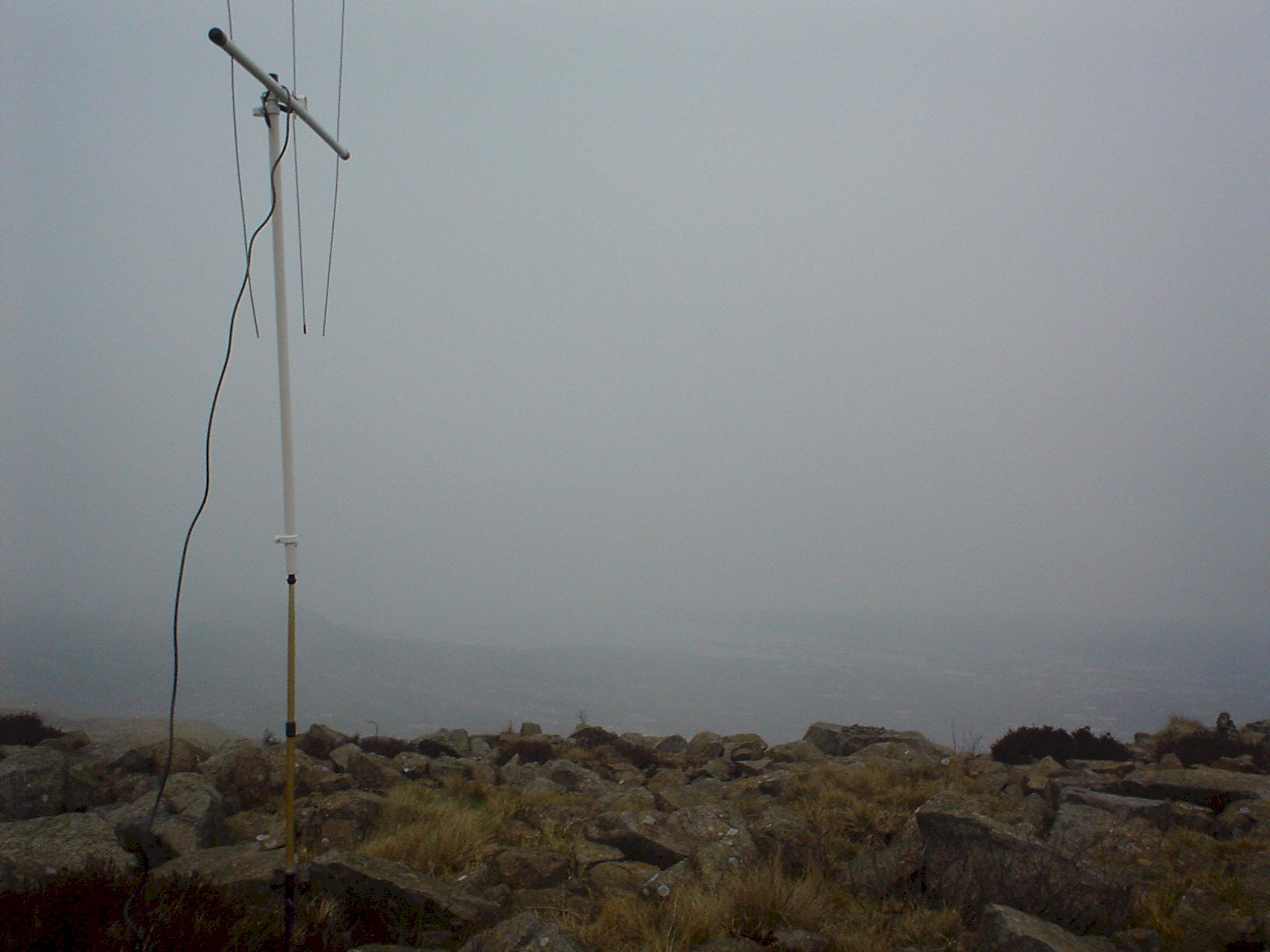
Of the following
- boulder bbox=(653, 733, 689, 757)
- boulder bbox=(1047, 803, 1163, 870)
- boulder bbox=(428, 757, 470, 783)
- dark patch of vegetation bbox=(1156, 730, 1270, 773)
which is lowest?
boulder bbox=(653, 733, 689, 757)

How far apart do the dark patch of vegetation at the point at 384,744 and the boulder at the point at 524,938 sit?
10164 millimetres

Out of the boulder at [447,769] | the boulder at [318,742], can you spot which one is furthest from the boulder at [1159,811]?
the boulder at [318,742]

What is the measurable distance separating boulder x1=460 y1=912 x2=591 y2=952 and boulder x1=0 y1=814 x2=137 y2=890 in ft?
10.4

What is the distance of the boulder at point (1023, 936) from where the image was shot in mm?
5402

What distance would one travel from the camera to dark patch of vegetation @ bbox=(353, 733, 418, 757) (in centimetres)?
1491

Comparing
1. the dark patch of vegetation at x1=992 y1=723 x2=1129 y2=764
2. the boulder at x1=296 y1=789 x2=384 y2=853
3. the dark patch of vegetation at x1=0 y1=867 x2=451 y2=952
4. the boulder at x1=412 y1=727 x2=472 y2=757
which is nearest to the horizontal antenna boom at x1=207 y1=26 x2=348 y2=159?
the dark patch of vegetation at x1=0 y1=867 x2=451 y2=952

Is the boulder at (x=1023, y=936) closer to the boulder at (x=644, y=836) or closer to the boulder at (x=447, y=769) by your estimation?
the boulder at (x=644, y=836)

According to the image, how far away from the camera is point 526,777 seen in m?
12.8

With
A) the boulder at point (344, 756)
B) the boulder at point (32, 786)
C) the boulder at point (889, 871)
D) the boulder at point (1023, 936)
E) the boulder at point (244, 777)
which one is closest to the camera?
the boulder at point (1023, 936)

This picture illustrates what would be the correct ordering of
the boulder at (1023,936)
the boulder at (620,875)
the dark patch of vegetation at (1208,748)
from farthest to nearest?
the dark patch of vegetation at (1208,748)
the boulder at (620,875)
the boulder at (1023,936)

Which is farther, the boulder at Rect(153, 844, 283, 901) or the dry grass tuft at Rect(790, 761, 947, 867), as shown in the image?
the dry grass tuft at Rect(790, 761, 947, 867)

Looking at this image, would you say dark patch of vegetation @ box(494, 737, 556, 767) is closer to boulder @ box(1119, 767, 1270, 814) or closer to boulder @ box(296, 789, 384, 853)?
boulder @ box(296, 789, 384, 853)

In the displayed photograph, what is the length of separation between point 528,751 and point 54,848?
983cm

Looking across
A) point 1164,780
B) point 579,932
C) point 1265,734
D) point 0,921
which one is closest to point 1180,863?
point 1164,780
